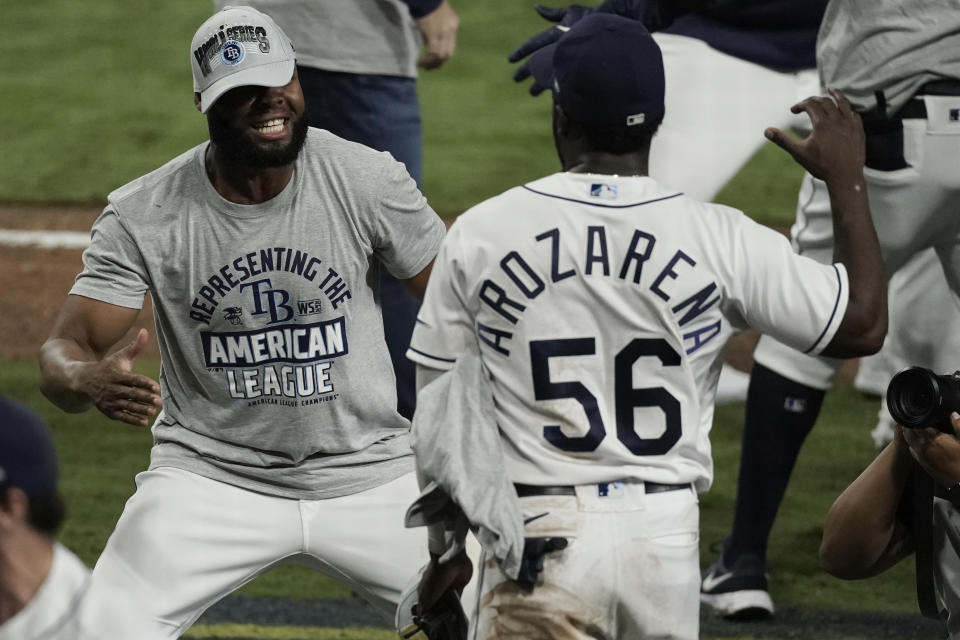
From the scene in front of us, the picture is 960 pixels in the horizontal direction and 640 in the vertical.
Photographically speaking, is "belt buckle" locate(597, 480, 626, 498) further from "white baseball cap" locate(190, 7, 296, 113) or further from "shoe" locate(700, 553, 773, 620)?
"shoe" locate(700, 553, 773, 620)

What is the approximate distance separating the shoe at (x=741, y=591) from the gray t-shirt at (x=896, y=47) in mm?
1222

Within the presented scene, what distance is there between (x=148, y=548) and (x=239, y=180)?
32.9 inches

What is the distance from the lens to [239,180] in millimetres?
3607

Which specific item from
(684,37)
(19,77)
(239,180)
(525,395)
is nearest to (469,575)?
(525,395)

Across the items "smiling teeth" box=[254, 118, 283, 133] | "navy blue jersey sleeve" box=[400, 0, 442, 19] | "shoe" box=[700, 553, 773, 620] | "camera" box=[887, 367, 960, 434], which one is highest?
"smiling teeth" box=[254, 118, 283, 133]

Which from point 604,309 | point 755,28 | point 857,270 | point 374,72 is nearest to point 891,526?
point 857,270

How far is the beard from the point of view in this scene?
352cm

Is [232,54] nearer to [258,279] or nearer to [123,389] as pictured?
[258,279]

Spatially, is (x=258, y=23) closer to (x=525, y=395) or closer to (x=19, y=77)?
(x=525, y=395)

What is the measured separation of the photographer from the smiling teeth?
4.86 feet

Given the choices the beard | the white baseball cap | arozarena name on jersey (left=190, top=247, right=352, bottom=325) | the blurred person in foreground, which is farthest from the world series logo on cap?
the blurred person in foreground

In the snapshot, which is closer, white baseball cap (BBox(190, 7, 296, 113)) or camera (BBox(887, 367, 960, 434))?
camera (BBox(887, 367, 960, 434))

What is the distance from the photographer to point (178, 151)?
9.07 m

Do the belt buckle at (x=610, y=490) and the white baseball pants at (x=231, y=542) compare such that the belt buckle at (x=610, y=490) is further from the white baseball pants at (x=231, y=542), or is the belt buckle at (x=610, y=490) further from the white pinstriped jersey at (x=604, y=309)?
the white baseball pants at (x=231, y=542)
